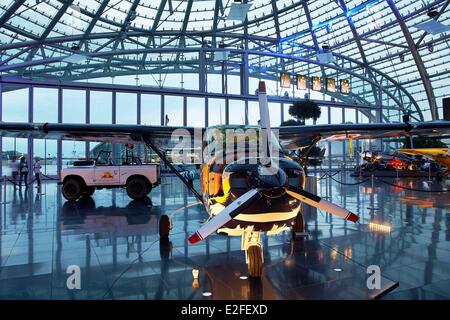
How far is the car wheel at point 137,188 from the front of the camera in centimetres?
1350

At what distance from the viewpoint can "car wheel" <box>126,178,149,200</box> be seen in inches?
531

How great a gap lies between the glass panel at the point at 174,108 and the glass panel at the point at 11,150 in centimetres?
1109

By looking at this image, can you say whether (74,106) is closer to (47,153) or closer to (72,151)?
(72,151)

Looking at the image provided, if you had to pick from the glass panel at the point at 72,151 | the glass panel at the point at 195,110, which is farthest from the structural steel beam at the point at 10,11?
the glass panel at the point at 195,110

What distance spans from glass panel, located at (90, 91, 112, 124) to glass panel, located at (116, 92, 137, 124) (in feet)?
2.07

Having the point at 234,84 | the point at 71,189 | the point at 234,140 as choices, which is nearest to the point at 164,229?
the point at 234,140

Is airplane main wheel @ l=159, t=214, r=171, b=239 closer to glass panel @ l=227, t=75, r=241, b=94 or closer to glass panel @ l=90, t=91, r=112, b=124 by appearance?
glass panel @ l=90, t=91, r=112, b=124

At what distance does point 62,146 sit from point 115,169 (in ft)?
46.3

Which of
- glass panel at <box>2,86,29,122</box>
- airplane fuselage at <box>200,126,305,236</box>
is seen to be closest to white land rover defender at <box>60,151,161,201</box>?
airplane fuselage at <box>200,126,305,236</box>

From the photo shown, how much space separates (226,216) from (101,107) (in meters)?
25.0

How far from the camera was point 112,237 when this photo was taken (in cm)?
712

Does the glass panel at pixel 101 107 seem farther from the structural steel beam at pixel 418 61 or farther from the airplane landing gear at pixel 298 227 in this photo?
the structural steel beam at pixel 418 61

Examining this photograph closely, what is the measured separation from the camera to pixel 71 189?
13320 mm
